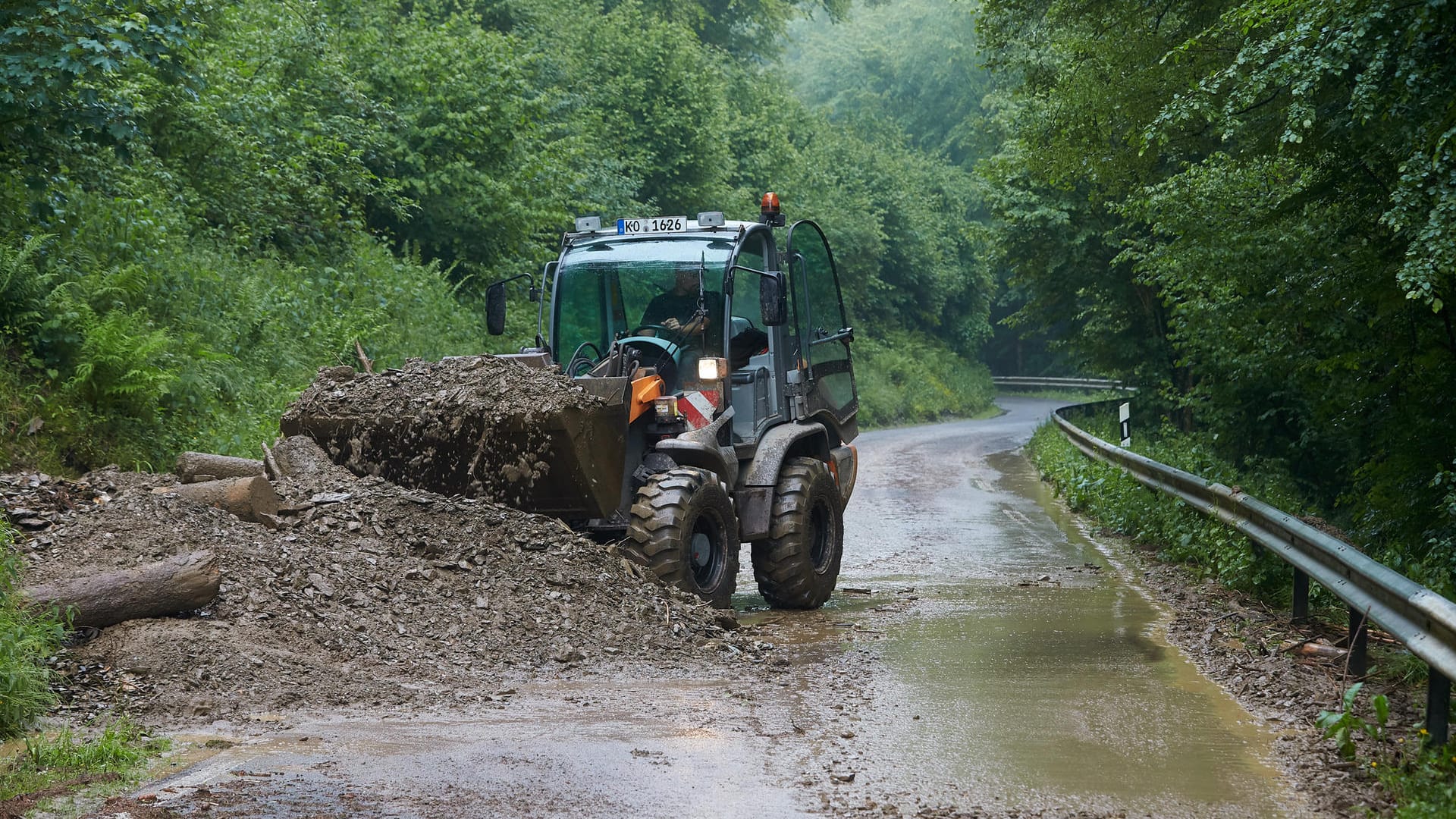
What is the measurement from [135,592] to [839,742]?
3837 millimetres

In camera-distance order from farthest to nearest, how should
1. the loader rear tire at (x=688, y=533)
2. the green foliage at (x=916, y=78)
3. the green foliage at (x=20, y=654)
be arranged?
1. the green foliage at (x=916, y=78)
2. the loader rear tire at (x=688, y=533)
3. the green foliage at (x=20, y=654)

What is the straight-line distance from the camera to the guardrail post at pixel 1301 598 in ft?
28.2

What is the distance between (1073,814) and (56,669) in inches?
193

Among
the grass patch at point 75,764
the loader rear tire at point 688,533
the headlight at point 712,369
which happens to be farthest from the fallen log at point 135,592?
the headlight at point 712,369

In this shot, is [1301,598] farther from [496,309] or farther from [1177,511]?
[496,309]

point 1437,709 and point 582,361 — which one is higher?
point 582,361

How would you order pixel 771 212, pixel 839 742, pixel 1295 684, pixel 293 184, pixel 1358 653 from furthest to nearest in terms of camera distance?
pixel 293 184
pixel 771 212
pixel 1295 684
pixel 1358 653
pixel 839 742

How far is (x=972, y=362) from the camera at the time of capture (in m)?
58.9

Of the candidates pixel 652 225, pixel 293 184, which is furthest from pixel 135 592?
pixel 293 184

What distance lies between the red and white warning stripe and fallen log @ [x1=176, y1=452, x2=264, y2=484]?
329cm

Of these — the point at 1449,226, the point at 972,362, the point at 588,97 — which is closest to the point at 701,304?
the point at 1449,226

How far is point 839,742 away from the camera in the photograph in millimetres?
6145

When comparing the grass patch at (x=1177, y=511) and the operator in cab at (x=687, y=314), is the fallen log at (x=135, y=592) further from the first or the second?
the grass patch at (x=1177, y=511)

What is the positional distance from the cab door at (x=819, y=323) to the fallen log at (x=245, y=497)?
455cm
